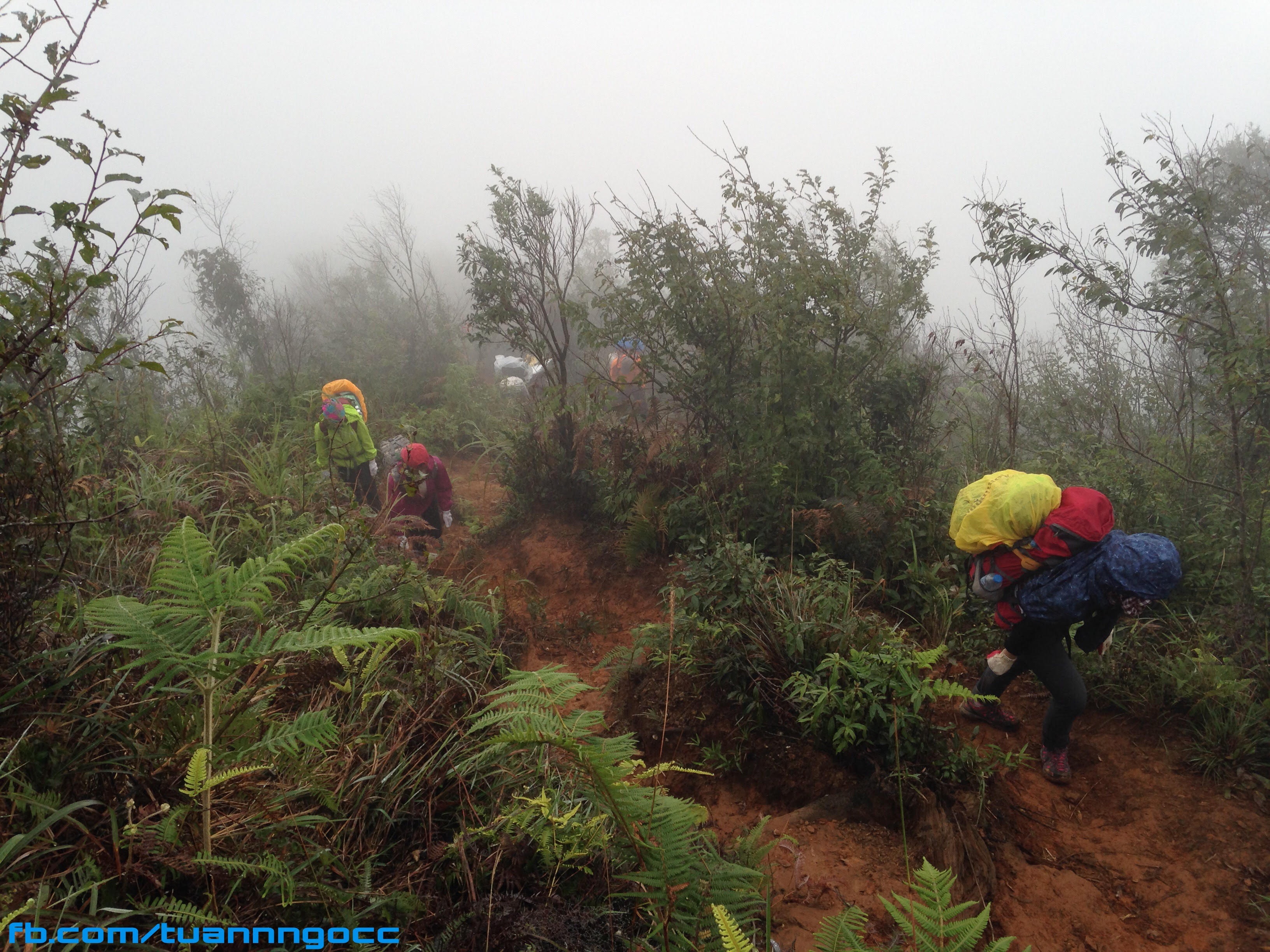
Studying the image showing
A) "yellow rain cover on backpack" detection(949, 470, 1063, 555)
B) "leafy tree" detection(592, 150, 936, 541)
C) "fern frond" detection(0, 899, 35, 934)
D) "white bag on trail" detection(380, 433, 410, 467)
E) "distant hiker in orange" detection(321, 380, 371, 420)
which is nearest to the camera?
"fern frond" detection(0, 899, 35, 934)

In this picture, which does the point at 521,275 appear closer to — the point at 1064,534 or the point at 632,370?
the point at 632,370

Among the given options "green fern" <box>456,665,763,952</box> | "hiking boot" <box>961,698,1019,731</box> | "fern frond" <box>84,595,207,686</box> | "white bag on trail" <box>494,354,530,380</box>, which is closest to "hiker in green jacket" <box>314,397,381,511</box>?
"fern frond" <box>84,595,207,686</box>

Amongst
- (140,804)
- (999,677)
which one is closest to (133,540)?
(140,804)

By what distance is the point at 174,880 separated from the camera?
4.67 ft

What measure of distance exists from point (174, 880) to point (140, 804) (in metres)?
0.27

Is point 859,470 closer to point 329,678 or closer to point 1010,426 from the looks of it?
point 1010,426

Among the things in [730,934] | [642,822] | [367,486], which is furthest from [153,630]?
[367,486]

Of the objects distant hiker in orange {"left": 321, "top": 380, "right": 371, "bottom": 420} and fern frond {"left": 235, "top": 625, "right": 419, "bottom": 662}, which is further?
distant hiker in orange {"left": 321, "top": 380, "right": 371, "bottom": 420}

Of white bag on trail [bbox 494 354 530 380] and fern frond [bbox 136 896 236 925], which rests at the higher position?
white bag on trail [bbox 494 354 530 380]

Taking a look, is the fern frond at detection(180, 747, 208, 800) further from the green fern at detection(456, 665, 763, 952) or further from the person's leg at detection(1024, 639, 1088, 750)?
the person's leg at detection(1024, 639, 1088, 750)

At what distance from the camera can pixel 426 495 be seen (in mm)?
6070

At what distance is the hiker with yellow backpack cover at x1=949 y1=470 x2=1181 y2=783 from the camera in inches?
116

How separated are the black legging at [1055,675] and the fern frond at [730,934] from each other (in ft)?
8.89

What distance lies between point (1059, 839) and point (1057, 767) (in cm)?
46
